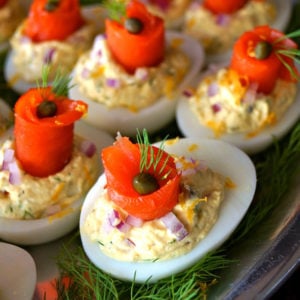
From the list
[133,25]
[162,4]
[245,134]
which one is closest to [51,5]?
[133,25]

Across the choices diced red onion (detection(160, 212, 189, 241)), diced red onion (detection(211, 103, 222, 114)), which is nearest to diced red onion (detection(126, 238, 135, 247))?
diced red onion (detection(160, 212, 189, 241))

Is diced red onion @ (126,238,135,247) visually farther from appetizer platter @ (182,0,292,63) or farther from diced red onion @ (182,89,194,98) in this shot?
appetizer platter @ (182,0,292,63)

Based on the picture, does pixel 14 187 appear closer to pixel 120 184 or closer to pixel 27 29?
pixel 120 184

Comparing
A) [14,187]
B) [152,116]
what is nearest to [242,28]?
[152,116]

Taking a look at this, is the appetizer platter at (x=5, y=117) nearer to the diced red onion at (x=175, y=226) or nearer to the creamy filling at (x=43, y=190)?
the creamy filling at (x=43, y=190)

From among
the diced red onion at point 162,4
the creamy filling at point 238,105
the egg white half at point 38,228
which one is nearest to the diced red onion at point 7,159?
the egg white half at point 38,228

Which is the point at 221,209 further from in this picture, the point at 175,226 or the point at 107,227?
the point at 107,227
